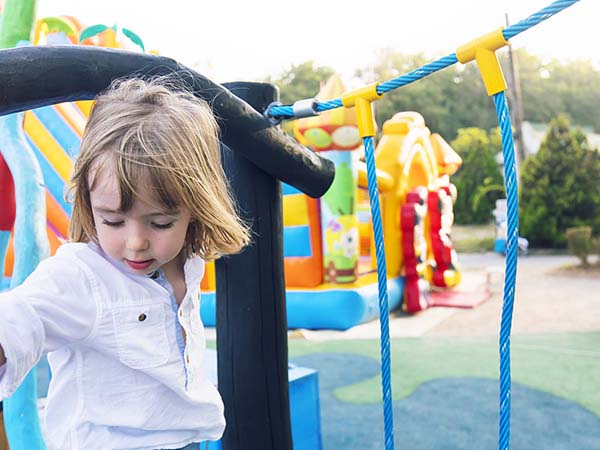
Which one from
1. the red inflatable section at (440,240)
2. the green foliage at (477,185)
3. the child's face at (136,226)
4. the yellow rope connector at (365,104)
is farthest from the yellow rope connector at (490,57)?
the green foliage at (477,185)

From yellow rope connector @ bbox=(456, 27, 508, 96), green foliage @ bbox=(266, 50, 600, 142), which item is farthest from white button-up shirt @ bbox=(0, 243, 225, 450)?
green foliage @ bbox=(266, 50, 600, 142)

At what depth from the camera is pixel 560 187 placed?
440 inches

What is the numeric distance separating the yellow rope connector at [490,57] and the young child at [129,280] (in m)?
0.43

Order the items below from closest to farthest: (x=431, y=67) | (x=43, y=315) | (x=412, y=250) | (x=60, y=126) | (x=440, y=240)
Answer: (x=43, y=315) → (x=431, y=67) → (x=60, y=126) → (x=412, y=250) → (x=440, y=240)

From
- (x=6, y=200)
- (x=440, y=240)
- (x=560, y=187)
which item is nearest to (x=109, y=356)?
(x=6, y=200)

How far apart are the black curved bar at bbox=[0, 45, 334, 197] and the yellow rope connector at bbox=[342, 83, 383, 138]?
0.45 feet

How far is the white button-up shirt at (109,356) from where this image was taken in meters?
0.80

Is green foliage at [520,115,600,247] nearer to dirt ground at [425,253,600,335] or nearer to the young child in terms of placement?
dirt ground at [425,253,600,335]

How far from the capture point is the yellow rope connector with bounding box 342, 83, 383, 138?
1139mm

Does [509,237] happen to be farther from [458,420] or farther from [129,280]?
[458,420]

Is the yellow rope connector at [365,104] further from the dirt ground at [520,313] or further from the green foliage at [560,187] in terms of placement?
the green foliage at [560,187]

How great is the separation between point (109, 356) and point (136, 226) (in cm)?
20

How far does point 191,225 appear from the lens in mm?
969

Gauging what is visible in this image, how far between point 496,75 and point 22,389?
1275 mm
